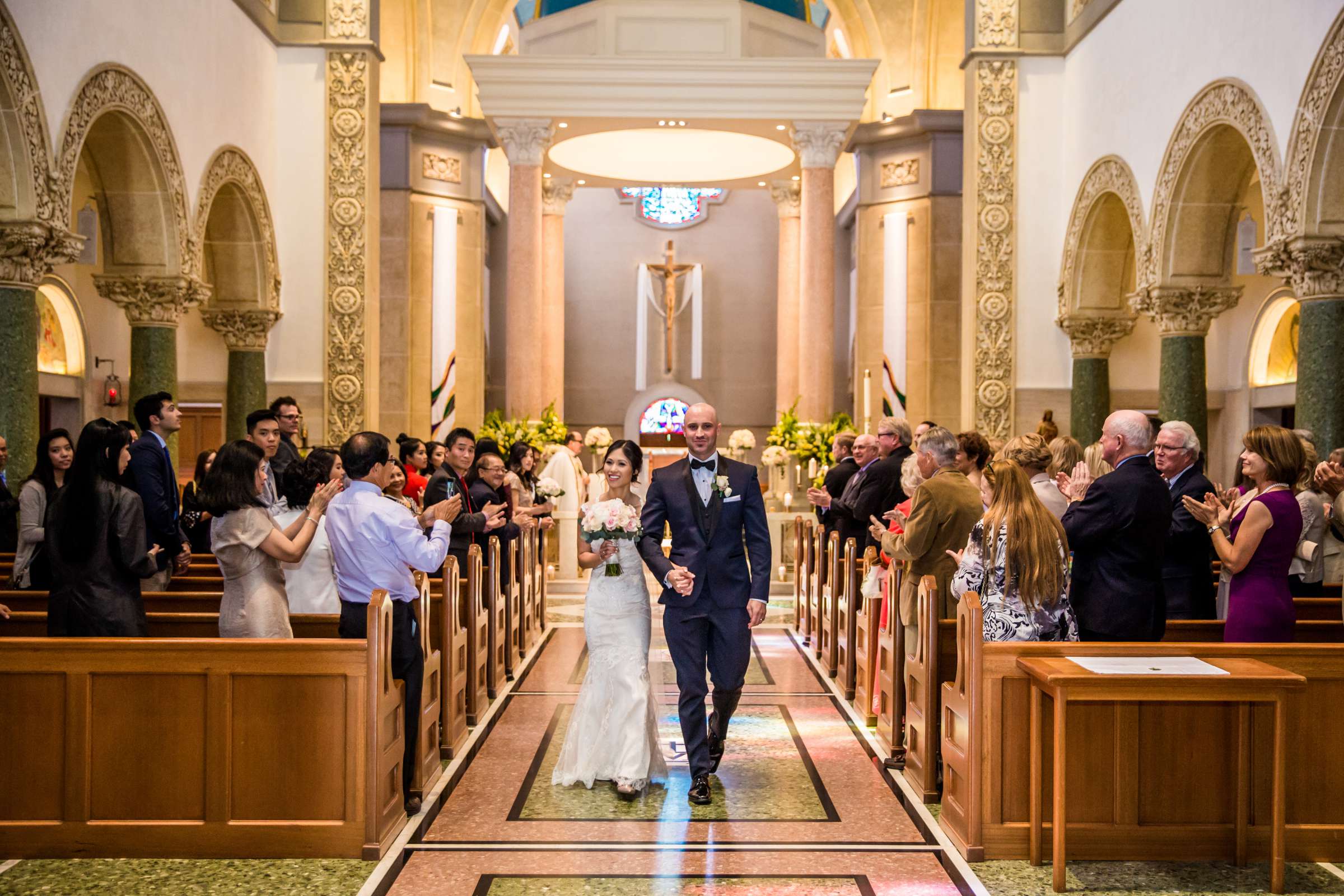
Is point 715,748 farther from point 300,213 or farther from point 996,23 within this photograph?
point 996,23

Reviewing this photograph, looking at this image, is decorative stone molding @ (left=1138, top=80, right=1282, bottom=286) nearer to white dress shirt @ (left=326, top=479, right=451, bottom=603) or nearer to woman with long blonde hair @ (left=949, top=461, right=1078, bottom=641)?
woman with long blonde hair @ (left=949, top=461, right=1078, bottom=641)

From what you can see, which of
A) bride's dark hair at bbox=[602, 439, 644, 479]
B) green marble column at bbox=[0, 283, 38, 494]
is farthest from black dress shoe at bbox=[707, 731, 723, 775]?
green marble column at bbox=[0, 283, 38, 494]

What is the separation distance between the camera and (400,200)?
19.0m

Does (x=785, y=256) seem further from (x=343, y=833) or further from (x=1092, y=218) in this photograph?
(x=343, y=833)

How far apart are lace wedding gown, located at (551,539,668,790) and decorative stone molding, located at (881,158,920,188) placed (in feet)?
49.2

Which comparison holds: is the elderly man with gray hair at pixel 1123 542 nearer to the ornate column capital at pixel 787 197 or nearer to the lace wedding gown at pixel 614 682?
the lace wedding gown at pixel 614 682

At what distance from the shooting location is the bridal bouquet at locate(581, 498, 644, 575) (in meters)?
5.34

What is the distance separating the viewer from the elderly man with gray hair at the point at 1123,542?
16.1ft

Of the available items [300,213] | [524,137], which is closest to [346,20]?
[300,213]

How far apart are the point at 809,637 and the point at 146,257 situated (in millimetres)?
7508

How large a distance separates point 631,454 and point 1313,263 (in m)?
6.34

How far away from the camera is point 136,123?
36.1 ft

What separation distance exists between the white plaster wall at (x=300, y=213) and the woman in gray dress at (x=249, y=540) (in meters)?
10.4

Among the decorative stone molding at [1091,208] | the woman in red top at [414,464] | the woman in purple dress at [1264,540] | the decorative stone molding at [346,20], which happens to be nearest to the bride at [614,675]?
the woman in purple dress at [1264,540]
